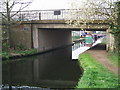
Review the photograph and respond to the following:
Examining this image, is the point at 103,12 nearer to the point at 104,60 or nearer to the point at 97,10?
the point at 97,10

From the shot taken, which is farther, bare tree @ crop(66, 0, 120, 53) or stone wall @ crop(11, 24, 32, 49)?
stone wall @ crop(11, 24, 32, 49)

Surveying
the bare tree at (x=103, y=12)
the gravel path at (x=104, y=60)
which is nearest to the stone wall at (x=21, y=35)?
the gravel path at (x=104, y=60)

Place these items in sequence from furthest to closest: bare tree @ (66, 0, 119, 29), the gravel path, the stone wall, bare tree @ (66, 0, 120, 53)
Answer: the stone wall, bare tree @ (66, 0, 119, 29), bare tree @ (66, 0, 120, 53), the gravel path

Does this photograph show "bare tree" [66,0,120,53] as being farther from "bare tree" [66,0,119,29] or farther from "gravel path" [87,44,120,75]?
"gravel path" [87,44,120,75]

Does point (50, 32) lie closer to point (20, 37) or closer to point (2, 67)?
point (20, 37)

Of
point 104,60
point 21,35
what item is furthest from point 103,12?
point 21,35

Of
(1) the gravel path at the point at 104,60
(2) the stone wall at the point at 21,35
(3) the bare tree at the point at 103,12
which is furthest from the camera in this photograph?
(2) the stone wall at the point at 21,35

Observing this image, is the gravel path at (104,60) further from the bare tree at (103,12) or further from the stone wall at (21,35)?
the stone wall at (21,35)

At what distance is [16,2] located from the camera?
25469mm

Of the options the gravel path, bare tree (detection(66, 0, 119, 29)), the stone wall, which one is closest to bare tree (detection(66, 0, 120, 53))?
bare tree (detection(66, 0, 119, 29))

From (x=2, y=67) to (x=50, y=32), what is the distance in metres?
15.4

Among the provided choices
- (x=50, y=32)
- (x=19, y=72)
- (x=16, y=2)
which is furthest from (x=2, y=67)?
(x=50, y=32)

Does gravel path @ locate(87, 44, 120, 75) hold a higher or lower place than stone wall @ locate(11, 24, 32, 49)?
lower

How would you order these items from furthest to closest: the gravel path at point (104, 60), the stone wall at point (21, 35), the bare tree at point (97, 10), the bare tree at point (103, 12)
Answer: the stone wall at point (21, 35) < the bare tree at point (97, 10) < the bare tree at point (103, 12) < the gravel path at point (104, 60)
